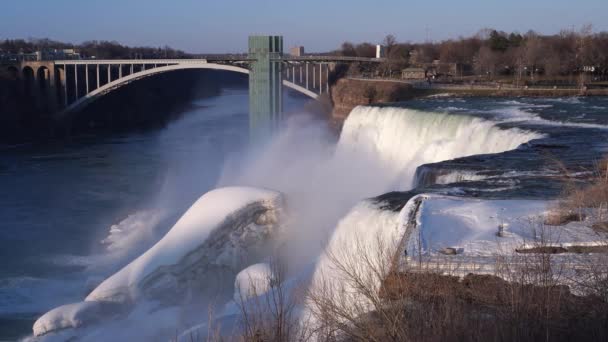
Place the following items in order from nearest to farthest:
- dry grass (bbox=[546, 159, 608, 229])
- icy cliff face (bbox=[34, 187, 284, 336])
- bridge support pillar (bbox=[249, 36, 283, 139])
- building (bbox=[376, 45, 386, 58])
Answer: dry grass (bbox=[546, 159, 608, 229])
icy cliff face (bbox=[34, 187, 284, 336])
bridge support pillar (bbox=[249, 36, 283, 139])
building (bbox=[376, 45, 386, 58])

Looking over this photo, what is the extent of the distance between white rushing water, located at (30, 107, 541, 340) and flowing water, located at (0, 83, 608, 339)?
50mm

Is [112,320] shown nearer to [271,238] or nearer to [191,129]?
[271,238]

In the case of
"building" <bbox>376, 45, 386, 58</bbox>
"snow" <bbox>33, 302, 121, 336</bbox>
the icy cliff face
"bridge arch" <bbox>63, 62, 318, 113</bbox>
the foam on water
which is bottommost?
"snow" <bbox>33, 302, 121, 336</bbox>

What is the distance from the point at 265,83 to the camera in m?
27.9

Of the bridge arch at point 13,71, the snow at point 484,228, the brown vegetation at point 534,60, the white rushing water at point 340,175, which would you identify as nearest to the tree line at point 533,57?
the brown vegetation at point 534,60

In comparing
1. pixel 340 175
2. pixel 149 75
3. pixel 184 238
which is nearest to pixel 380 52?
pixel 149 75

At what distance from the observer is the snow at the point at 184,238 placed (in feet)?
31.8

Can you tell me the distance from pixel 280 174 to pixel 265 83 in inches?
336

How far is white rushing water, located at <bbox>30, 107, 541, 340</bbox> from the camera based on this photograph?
849 cm

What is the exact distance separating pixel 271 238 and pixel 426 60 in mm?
28550

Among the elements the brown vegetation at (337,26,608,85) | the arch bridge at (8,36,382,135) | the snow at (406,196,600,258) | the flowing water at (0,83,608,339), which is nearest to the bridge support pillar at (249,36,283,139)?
the arch bridge at (8,36,382,135)

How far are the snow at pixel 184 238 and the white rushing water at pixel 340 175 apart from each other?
0.10ft

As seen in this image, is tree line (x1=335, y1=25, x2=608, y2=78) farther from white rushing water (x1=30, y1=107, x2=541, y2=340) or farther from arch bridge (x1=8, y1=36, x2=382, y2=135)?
white rushing water (x1=30, y1=107, x2=541, y2=340)

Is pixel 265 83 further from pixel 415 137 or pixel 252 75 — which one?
pixel 415 137
